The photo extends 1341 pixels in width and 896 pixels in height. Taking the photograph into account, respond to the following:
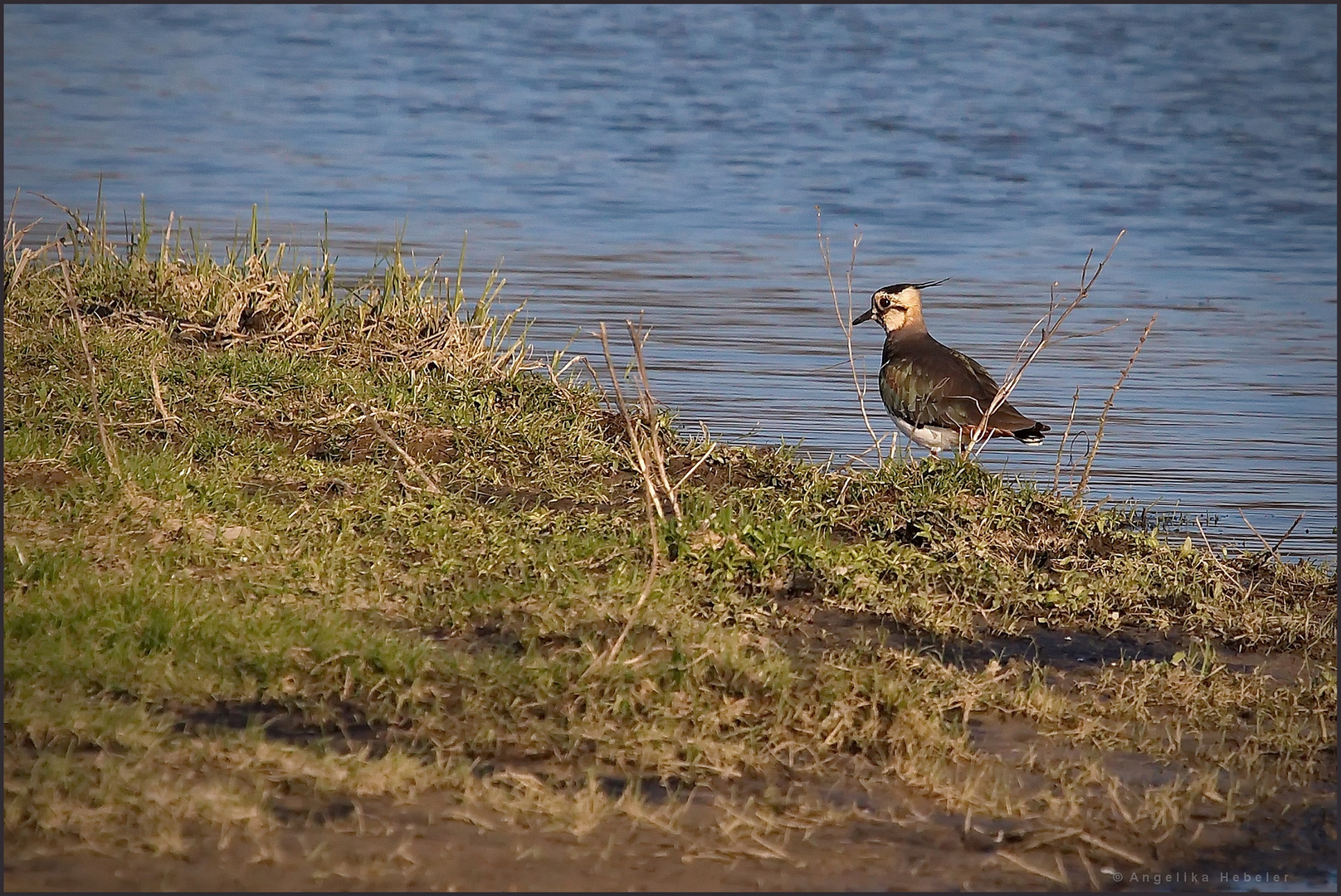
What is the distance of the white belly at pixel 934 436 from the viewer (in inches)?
272

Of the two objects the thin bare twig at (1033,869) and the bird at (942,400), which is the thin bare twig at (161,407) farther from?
the thin bare twig at (1033,869)

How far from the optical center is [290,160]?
51.7ft

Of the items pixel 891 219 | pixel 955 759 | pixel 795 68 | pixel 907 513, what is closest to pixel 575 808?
pixel 955 759

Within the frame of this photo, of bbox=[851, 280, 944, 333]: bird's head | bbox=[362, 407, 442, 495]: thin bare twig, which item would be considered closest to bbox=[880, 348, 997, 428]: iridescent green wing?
bbox=[851, 280, 944, 333]: bird's head

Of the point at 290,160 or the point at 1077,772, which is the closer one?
the point at 1077,772

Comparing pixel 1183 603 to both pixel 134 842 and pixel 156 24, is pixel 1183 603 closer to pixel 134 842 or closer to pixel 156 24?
pixel 134 842

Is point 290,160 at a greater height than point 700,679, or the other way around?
point 290,160

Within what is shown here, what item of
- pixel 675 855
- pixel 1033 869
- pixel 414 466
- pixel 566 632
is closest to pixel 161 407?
pixel 414 466

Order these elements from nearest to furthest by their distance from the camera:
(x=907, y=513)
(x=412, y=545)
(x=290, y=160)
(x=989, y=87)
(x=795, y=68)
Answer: (x=412, y=545), (x=907, y=513), (x=290, y=160), (x=989, y=87), (x=795, y=68)

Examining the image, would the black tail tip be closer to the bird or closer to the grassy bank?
the bird

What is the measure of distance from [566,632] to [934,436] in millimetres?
2609

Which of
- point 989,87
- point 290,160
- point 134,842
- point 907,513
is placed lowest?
point 134,842

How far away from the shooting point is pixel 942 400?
6.88m

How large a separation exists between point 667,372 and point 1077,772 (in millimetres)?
4945
